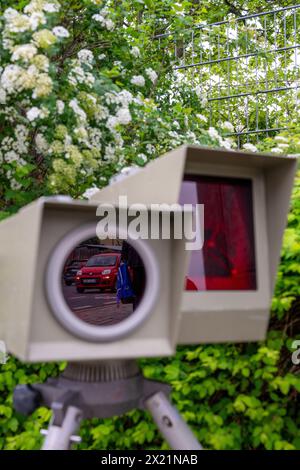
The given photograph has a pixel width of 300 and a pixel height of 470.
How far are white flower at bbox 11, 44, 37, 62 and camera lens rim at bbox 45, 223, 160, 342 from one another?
1.59 m

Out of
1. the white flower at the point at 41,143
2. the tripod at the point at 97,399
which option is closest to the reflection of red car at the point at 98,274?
the white flower at the point at 41,143

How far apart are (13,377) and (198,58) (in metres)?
3.60

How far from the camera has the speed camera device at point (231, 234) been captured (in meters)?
1.61

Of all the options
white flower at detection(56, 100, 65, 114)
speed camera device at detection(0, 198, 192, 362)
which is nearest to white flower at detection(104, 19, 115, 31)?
white flower at detection(56, 100, 65, 114)

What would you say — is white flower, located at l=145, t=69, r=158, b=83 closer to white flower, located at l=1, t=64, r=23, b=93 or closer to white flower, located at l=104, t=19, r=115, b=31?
white flower, located at l=104, t=19, r=115, b=31

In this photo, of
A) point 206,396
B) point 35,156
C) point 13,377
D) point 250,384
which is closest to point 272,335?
point 250,384

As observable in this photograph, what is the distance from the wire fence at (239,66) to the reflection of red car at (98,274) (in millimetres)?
2138

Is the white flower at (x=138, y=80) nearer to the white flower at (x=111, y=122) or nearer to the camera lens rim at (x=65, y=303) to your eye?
the white flower at (x=111, y=122)

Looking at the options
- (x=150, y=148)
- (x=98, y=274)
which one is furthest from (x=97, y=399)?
(x=98, y=274)

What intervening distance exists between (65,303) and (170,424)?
0.61 meters

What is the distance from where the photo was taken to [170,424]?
177cm

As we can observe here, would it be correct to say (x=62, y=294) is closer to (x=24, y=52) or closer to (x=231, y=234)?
(x=231, y=234)

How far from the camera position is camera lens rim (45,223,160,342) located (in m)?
1.45

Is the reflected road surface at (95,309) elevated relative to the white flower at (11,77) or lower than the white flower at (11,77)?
lower
